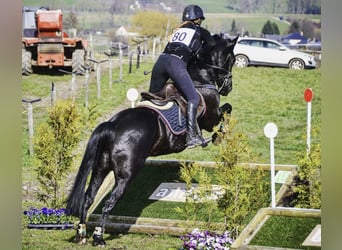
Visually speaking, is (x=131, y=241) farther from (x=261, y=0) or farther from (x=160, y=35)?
(x=261, y=0)

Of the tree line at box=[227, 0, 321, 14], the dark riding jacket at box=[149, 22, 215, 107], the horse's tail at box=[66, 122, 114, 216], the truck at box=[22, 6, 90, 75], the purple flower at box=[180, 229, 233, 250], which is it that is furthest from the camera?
the truck at box=[22, 6, 90, 75]

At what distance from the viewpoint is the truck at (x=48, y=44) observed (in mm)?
7320

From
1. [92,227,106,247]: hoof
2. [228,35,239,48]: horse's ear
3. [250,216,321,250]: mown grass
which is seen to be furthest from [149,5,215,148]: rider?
[92,227,106,247]: hoof

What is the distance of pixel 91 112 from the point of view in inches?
283

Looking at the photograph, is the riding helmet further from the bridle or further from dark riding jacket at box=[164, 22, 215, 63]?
the bridle

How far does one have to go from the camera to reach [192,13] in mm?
6770

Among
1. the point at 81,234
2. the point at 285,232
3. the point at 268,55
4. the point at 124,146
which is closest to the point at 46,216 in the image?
the point at 81,234

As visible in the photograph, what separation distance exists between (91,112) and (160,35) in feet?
2.60

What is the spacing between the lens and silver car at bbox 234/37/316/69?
7.23 m

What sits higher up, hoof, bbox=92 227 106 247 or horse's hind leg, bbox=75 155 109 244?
horse's hind leg, bbox=75 155 109 244

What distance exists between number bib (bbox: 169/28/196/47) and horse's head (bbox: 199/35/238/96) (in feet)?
0.63

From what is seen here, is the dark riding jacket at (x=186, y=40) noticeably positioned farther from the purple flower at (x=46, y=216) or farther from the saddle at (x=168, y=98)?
the purple flower at (x=46, y=216)

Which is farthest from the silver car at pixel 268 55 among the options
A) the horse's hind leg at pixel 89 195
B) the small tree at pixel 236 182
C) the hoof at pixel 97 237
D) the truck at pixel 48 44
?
the hoof at pixel 97 237
